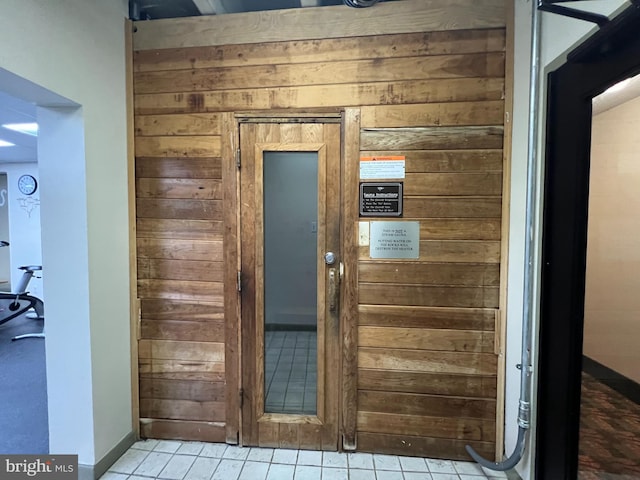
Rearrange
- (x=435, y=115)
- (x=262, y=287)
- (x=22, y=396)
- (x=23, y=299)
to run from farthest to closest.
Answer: (x=23, y=299)
(x=22, y=396)
(x=262, y=287)
(x=435, y=115)

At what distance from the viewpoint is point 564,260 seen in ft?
4.37

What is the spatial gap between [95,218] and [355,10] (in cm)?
185

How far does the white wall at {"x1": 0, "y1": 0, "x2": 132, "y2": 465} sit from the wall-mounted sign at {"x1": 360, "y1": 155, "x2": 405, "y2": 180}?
4.80 feet

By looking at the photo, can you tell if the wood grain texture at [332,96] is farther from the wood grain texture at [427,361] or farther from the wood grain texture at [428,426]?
the wood grain texture at [428,426]

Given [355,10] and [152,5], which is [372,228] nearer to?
[355,10]

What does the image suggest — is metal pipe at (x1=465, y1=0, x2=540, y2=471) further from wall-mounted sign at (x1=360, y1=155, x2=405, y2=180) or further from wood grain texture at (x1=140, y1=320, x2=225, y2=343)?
wood grain texture at (x1=140, y1=320, x2=225, y2=343)

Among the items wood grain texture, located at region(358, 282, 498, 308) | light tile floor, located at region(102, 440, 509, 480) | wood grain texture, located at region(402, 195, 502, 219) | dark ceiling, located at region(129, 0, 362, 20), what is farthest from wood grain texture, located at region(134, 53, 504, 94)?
light tile floor, located at region(102, 440, 509, 480)

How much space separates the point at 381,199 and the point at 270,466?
1.65 metres

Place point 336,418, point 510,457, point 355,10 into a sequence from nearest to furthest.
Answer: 1. point 510,457
2. point 355,10
3. point 336,418

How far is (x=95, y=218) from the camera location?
163 cm

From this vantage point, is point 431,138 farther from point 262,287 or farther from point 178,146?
point 178,146

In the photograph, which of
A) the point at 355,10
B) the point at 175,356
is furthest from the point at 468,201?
the point at 175,356

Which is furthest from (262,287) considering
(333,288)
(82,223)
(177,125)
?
(177,125)

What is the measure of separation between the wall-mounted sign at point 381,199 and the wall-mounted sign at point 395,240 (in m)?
0.06
